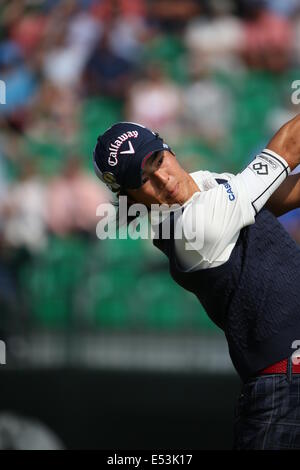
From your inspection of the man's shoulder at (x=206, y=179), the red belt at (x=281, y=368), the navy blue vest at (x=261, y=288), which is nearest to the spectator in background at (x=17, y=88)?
the man's shoulder at (x=206, y=179)

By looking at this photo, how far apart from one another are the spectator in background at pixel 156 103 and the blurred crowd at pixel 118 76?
0.01 m

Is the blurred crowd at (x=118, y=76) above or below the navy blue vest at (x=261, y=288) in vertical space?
above

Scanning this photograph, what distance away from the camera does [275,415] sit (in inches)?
125

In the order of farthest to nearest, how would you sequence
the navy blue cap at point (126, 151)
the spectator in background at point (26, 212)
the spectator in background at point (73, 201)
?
the spectator in background at point (73, 201) < the spectator in background at point (26, 212) < the navy blue cap at point (126, 151)

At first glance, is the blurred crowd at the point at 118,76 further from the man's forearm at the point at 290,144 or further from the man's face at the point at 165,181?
the man's forearm at the point at 290,144

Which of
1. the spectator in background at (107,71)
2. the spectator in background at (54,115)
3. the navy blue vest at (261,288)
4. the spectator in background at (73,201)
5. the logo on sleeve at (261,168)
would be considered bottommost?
the navy blue vest at (261,288)

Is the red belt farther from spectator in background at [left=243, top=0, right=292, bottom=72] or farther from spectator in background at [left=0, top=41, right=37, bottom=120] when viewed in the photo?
spectator in background at [left=0, top=41, right=37, bottom=120]

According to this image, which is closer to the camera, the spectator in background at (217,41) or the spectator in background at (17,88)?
the spectator in background at (217,41)

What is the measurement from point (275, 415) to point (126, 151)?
1187mm

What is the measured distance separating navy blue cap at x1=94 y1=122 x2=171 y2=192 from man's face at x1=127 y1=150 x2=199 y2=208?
40mm

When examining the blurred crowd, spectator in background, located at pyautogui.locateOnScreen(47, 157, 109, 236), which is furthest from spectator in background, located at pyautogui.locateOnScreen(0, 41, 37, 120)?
spectator in background, located at pyautogui.locateOnScreen(47, 157, 109, 236)

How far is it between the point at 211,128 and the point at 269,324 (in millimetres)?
4881

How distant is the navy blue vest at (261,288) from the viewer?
3156mm

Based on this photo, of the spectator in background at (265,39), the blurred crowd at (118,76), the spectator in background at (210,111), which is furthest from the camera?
the spectator in background at (265,39)
